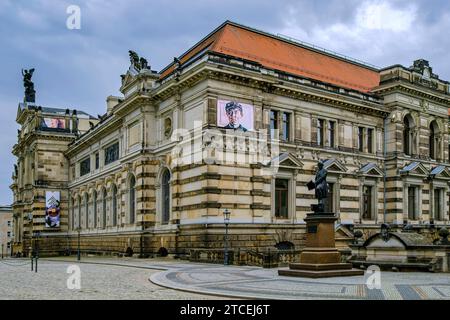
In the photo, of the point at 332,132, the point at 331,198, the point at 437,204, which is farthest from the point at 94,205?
the point at 437,204

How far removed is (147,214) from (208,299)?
86.3 ft

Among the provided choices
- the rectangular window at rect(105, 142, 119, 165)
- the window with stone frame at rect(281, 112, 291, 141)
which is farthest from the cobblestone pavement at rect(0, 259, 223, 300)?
the rectangular window at rect(105, 142, 119, 165)

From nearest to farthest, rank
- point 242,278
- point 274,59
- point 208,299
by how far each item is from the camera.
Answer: point 208,299 → point 242,278 → point 274,59

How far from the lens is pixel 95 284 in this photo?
20.9 metres

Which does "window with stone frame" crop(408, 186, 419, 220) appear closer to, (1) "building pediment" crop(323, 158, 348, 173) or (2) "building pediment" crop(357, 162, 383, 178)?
(2) "building pediment" crop(357, 162, 383, 178)

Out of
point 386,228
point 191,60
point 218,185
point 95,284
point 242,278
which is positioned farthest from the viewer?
point 191,60

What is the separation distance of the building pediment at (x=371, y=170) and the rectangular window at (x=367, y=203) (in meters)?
1.07

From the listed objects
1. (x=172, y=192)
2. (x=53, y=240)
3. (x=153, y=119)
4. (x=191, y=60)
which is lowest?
(x=53, y=240)

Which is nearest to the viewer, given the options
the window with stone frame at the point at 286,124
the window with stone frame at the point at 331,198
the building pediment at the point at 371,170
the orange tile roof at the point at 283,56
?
the window with stone frame at the point at 286,124

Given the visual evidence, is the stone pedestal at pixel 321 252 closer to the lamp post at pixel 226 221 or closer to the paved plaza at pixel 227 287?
the paved plaza at pixel 227 287

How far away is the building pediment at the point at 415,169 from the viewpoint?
44.0m

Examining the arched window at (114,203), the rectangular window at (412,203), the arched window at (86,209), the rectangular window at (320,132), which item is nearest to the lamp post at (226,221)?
Result: the rectangular window at (320,132)

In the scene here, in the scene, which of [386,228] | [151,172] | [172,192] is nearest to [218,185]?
[172,192]

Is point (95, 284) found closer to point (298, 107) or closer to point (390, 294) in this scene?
point (390, 294)
